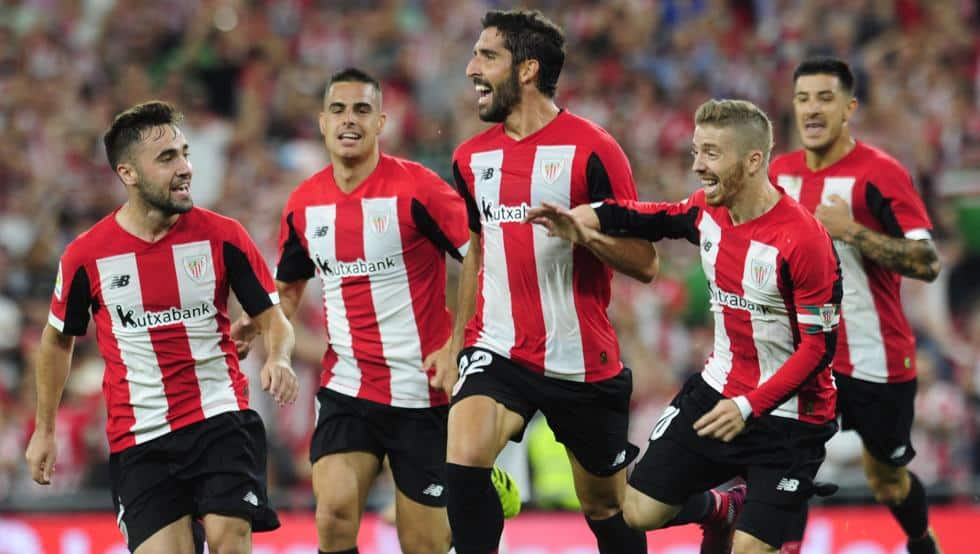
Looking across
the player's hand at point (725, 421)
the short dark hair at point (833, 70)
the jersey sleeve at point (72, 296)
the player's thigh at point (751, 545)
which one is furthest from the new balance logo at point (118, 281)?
the short dark hair at point (833, 70)

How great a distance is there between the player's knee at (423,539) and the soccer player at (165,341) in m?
0.75

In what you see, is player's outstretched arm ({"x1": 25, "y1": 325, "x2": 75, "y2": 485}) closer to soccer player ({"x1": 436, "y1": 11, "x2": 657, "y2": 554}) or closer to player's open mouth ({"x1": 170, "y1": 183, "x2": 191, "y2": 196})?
player's open mouth ({"x1": 170, "y1": 183, "x2": 191, "y2": 196})

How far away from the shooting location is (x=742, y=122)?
6562mm

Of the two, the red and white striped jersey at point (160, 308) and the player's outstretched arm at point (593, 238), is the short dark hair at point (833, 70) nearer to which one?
the player's outstretched arm at point (593, 238)

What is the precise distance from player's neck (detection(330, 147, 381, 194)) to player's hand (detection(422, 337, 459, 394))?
87 cm

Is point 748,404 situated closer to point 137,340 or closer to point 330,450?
point 330,450

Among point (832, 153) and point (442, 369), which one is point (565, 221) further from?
point (832, 153)

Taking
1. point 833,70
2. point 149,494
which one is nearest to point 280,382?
point 149,494

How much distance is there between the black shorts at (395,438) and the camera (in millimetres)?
7336

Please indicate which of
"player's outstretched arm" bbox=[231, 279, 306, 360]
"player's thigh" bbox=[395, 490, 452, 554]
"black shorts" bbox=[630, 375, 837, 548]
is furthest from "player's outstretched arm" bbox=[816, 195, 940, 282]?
"player's outstretched arm" bbox=[231, 279, 306, 360]

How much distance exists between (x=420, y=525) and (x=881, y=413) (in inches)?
91.4

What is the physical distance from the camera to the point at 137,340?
22.5 ft

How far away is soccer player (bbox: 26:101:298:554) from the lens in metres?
6.79

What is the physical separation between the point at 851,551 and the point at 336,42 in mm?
7430
